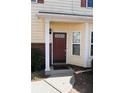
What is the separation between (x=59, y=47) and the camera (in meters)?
13.7

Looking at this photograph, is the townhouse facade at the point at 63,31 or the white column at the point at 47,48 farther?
the townhouse facade at the point at 63,31

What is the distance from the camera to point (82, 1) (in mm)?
13258

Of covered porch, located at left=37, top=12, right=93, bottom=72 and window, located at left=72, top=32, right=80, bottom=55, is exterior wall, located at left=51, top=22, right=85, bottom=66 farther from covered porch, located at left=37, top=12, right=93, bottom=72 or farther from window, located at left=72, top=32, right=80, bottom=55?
window, located at left=72, top=32, right=80, bottom=55

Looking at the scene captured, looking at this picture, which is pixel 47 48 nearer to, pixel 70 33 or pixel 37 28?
pixel 37 28

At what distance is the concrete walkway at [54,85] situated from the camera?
7414mm

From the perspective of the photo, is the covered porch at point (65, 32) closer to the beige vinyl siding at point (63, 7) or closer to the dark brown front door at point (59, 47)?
the dark brown front door at point (59, 47)

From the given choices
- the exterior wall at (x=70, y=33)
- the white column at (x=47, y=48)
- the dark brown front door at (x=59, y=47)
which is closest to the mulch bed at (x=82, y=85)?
the white column at (x=47, y=48)

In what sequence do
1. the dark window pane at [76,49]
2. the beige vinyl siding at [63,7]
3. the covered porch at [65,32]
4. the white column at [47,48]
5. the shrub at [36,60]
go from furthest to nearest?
the dark window pane at [76,49] → the beige vinyl siding at [63,7] → the covered porch at [65,32] → the white column at [47,48] → the shrub at [36,60]

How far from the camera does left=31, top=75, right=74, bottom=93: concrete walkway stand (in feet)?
24.3

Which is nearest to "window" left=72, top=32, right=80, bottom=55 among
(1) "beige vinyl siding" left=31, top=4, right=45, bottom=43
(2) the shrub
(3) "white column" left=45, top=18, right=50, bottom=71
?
(1) "beige vinyl siding" left=31, top=4, right=45, bottom=43

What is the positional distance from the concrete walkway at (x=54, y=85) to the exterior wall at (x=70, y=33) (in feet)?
11.6

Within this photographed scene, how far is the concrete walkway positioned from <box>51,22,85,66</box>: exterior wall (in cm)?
353

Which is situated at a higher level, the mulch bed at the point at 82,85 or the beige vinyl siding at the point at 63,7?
the beige vinyl siding at the point at 63,7
